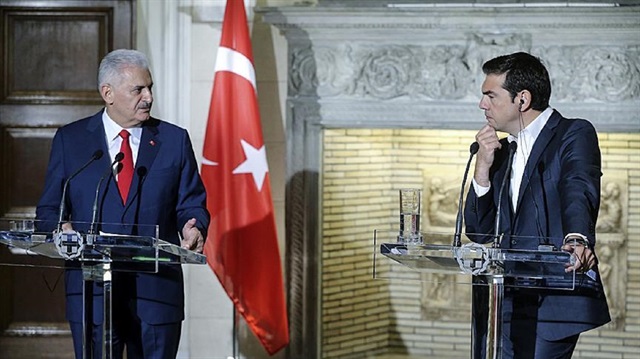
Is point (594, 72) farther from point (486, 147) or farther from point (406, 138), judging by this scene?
point (486, 147)

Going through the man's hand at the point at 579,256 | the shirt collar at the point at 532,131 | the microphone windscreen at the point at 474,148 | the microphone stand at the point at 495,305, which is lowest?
the microphone stand at the point at 495,305

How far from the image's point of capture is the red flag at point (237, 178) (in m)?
5.64


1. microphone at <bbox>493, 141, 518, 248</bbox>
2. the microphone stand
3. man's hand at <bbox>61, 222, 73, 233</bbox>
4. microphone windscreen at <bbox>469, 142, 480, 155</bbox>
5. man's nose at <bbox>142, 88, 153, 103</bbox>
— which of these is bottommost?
the microphone stand

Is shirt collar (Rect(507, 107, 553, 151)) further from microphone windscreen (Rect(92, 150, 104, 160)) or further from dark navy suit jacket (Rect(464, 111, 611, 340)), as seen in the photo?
microphone windscreen (Rect(92, 150, 104, 160))

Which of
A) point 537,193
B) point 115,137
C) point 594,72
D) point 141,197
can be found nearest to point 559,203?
point 537,193

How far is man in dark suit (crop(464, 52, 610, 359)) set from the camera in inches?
140

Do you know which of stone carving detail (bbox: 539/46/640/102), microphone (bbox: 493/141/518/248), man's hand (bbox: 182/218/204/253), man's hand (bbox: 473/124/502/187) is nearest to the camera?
microphone (bbox: 493/141/518/248)

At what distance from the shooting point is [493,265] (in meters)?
3.38

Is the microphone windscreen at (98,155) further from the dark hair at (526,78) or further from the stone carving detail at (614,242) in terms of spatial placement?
the stone carving detail at (614,242)

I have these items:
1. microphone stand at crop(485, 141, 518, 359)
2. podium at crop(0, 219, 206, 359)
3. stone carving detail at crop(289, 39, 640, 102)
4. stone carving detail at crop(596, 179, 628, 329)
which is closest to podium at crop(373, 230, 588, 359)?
microphone stand at crop(485, 141, 518, 359)

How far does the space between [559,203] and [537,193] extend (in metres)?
0.07

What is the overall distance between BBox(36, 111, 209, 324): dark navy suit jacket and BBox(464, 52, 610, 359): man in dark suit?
100cm

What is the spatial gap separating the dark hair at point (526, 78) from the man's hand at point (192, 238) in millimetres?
1085

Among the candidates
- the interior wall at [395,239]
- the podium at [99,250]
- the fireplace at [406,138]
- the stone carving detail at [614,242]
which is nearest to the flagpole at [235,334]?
the fireplace at [406,138]
